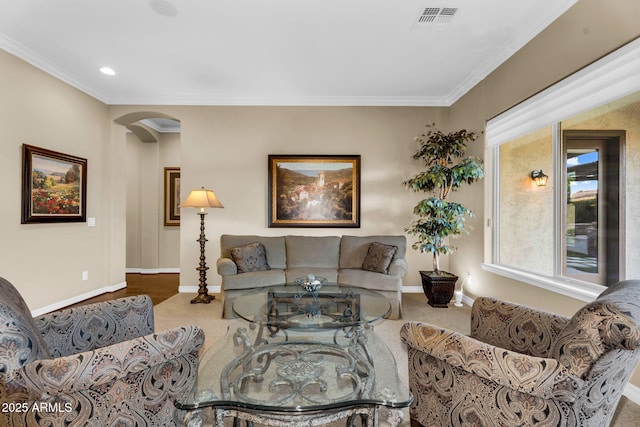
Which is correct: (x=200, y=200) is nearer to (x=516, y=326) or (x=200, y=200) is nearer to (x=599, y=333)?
(x=516, y=326)

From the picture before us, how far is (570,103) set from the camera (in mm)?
2396

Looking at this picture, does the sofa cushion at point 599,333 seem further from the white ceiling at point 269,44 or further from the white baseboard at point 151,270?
the white baseboard at point 151,270

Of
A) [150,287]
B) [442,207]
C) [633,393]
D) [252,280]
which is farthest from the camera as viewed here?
[150,287]

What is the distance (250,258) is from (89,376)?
2601 millimetres

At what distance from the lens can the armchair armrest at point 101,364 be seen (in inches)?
40.5

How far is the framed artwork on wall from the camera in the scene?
236 inches

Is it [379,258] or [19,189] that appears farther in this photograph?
[379,258]

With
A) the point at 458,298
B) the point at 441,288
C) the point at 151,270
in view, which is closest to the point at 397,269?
the point at 441,288

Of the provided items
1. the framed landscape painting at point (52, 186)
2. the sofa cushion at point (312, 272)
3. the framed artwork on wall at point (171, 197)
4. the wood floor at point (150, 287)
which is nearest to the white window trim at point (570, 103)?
the sofa cushion at point (312, 272)

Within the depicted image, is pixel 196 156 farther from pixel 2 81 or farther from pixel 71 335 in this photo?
pixel 71 335

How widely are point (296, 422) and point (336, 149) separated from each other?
3.86 metres

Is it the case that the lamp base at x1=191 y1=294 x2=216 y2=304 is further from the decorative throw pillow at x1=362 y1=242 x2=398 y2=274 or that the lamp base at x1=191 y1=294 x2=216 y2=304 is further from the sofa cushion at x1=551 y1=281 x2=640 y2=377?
the sofa cushion at x1=551 y1=281 x2=640 y2=377

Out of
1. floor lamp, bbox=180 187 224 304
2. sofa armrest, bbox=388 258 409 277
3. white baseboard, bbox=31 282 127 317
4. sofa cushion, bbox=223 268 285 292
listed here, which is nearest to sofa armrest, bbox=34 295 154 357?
sofa cushion, bbox=223 268 285 292

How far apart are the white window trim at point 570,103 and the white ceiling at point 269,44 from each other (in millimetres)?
638
